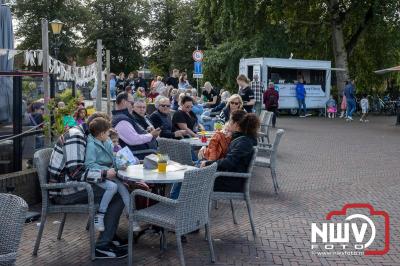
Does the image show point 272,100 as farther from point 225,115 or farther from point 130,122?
point 130,122

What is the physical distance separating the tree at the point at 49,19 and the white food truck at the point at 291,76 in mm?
29621

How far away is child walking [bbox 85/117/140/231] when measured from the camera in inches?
204

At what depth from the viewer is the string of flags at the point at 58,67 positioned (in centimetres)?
787

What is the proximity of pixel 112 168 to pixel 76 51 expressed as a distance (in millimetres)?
48818

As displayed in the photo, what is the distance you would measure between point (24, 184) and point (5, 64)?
8.35 ft

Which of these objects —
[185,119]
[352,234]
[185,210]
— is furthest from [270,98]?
[185,210]

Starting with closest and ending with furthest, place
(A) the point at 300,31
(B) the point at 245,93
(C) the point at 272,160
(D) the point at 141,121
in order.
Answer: (D) the point at 141,121 < (C) the point at 272,160 < (B) the point at 245,93 < (A) the point at 300,31

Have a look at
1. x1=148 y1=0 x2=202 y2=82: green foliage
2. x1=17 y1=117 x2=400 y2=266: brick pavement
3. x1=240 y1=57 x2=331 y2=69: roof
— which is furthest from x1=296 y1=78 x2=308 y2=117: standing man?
x1=148 y1=0 x2=202 y2=82: green foliage

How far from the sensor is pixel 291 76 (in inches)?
997

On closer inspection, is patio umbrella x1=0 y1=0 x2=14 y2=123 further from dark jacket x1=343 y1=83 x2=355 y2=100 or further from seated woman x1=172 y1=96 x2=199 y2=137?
dark jacket x1=343 y1=83 x2=355 y2=100

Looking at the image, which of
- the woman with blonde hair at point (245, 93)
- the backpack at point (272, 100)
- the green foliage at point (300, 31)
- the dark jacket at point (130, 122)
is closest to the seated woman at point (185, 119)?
the dark jacket at point (130, 122)

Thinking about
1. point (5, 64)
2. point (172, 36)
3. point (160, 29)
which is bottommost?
point (5, 64)

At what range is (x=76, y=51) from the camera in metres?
51.9

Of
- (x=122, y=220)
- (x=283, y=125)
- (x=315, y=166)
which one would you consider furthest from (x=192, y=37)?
(x=122, y=220)
